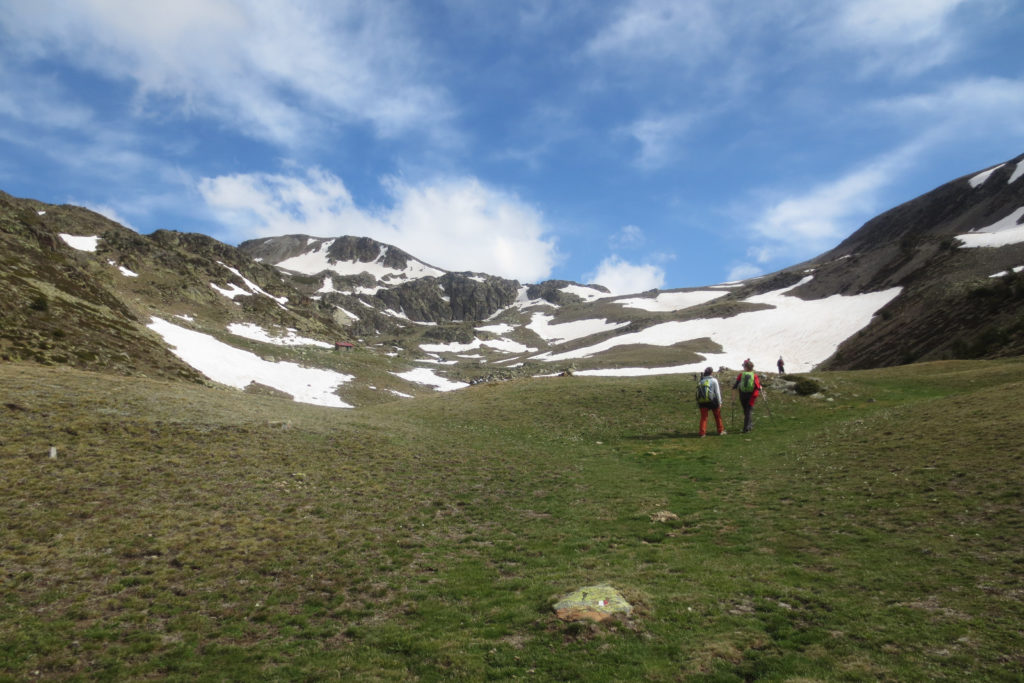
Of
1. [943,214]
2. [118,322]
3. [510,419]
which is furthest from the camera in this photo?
[943,214]

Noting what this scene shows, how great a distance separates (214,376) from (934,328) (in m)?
96.9

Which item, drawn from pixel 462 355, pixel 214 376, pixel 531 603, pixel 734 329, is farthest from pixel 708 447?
pixel 462 355

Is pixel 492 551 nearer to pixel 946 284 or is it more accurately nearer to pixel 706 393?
pixel 706 393

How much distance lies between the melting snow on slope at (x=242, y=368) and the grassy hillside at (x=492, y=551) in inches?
1514

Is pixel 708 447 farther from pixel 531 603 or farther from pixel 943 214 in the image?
pixel 943 214

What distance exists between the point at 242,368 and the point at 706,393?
62904 millimetres

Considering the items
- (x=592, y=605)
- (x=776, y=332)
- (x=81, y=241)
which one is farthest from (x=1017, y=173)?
(x=81, y=241)

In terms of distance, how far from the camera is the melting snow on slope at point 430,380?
102188mm

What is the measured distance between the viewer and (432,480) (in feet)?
68.5

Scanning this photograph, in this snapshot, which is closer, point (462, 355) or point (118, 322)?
point (118, 322)

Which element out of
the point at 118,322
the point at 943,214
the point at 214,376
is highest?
the point at 943,214

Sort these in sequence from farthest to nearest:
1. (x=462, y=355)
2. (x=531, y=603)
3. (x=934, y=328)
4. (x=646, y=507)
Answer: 1. (x=462, y=355)
2. (x=934, y=328)
3. (x=646, y=507)
4. (x=531, y=603)

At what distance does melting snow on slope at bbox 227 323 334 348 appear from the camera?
3780 inches

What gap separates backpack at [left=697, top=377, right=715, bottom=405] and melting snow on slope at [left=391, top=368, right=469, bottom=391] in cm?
7424
